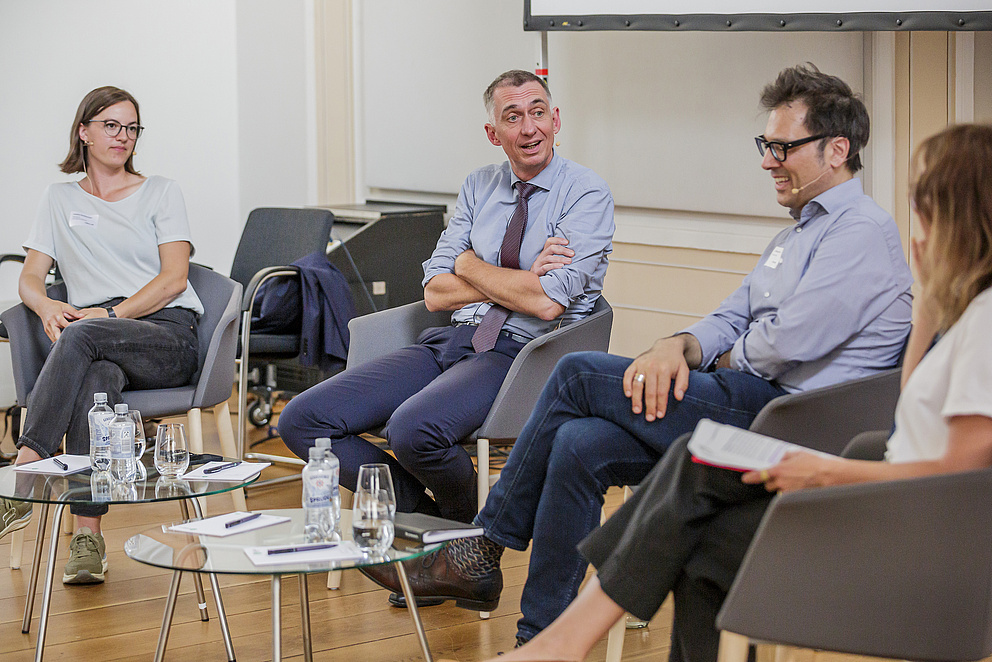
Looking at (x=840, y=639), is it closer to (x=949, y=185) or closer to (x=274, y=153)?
(x=949, y=185)

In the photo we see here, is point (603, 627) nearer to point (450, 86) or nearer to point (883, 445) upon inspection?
point (883, 445)

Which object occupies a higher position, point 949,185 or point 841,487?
point 949,185

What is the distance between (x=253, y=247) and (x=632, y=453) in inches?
93.4

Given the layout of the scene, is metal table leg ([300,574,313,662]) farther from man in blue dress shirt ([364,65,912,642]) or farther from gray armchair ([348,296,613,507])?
gray armchair ([348,296,613,507])

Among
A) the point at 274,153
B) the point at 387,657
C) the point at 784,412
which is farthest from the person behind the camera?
the point at 274,153

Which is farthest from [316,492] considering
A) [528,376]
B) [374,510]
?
[528,376]

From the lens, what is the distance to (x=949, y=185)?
1.39 m

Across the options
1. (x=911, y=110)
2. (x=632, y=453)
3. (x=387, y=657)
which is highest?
(x=911, y=110)

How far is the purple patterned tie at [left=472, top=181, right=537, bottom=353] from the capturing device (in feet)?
9.09

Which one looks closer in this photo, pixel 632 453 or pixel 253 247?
pixel 632 453

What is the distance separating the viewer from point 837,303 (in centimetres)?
206

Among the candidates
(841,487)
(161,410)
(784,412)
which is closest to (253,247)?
(161,410)

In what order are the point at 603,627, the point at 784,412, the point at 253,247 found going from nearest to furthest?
the point at 603,627
the point at 784,412
the point at 253,247

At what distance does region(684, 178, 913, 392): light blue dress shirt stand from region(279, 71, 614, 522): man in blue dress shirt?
65 centimetres
